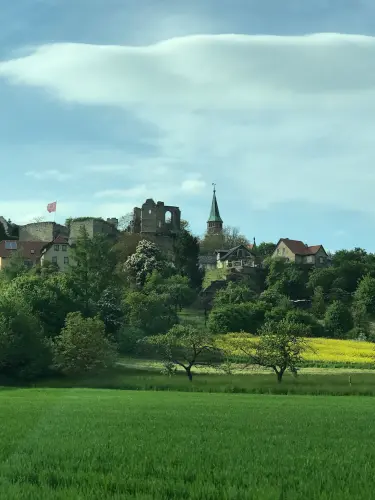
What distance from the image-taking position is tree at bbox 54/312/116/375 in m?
52.1

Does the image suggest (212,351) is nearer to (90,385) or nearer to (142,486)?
(90,385)

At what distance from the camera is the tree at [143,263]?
101562 millimetres

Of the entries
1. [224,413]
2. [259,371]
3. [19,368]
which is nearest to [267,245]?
[259,371]

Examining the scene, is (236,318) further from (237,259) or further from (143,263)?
(237,259)

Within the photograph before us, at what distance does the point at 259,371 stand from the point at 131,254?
54.6 m

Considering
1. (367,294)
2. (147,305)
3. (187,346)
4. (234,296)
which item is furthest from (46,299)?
(367,294)

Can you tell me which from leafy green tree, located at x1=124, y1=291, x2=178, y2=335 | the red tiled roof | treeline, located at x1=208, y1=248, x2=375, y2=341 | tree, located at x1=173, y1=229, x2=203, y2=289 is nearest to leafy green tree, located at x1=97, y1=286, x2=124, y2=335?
leafy green tree, located at x1=124, y1=291, x2=178, y2=335

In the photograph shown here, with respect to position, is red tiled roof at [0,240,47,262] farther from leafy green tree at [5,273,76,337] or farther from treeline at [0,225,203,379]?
leafy green tree at [5,273,76,337]

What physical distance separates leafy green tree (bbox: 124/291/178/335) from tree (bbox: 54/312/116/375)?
2493 centimetres

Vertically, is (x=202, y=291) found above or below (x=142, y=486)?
above

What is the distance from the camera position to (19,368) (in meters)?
51.3

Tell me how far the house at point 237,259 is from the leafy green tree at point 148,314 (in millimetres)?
32397

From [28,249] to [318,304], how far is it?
159 ft

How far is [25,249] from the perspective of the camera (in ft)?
364
